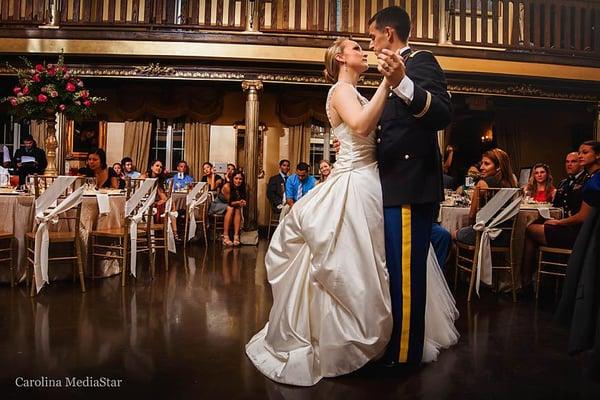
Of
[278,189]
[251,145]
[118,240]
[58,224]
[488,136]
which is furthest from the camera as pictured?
[488,136]

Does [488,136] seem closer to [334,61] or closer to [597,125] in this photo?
[597,125]

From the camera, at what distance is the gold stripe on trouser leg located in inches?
84.8

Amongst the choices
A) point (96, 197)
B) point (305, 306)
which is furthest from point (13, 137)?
point (305, 306)

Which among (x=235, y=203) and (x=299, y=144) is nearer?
(x=235, y=203)

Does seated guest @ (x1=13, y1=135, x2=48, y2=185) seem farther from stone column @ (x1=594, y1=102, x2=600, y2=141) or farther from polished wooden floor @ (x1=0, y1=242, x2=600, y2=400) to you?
stone column @ (x1=594, y1=102, x2=600, y2=141)

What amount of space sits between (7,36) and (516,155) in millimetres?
9539

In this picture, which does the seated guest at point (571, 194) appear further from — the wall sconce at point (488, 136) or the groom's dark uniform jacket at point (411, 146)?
the wall sconce at point (488, 136)

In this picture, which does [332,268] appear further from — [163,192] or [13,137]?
[13,137]

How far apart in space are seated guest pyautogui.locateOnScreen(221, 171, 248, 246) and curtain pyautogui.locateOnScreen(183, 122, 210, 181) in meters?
2.18


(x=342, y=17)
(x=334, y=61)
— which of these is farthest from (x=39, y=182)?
(x=342, y=17)

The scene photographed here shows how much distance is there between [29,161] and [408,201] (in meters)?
7.09

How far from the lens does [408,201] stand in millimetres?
2148

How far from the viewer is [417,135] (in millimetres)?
2123

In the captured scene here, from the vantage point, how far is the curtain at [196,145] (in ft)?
31.8
